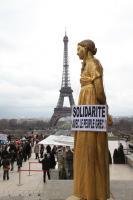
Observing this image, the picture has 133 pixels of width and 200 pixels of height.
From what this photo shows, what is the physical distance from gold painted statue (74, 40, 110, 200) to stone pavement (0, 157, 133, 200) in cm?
309

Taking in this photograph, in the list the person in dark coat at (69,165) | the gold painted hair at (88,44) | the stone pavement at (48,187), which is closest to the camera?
the gold painted hair at (88,44)

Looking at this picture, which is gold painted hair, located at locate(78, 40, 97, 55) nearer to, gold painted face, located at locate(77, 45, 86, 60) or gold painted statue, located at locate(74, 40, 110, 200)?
gold painted face, located at locate(77, 45, 86, 60)

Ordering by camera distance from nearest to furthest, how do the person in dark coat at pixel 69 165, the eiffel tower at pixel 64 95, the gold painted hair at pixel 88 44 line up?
the gold painted hair at pixel 88 44 < the person in dark coat at pixel 69 165 < the eiffel tower at pixel 64 95

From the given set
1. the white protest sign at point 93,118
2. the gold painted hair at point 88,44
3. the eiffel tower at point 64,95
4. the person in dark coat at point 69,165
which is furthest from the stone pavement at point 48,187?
the eiffel tower at point 64,95

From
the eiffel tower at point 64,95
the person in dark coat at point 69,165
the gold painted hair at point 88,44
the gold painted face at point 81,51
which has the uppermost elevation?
the eiffel tower at point 64,95

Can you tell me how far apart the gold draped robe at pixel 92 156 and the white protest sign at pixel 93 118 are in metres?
0.08

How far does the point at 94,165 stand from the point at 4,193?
8.48 m

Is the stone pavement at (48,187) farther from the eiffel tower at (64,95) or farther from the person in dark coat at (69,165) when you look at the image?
the eiffel tower at (64,95)

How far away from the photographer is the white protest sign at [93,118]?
26.0 feet

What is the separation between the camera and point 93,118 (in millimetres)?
7988

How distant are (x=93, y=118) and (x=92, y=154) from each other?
615 mm

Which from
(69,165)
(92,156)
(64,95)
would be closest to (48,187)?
(69,165)

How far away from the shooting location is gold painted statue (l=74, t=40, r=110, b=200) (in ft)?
25.7

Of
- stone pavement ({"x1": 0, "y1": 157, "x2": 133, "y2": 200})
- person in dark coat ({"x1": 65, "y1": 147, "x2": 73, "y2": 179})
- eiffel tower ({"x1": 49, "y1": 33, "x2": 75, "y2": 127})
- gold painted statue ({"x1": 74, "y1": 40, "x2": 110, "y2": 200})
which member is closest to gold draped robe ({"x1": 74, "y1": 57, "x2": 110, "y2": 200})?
gold painted statue ({"x1": 74, "y1": 40, "x2": 110, "y2": 200})
